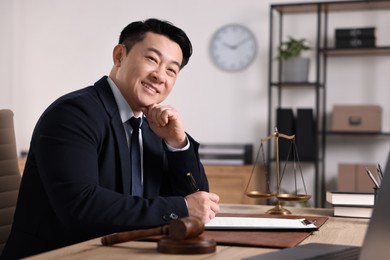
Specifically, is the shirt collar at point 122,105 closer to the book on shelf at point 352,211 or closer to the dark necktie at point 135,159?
the dark necktie at point 135,159

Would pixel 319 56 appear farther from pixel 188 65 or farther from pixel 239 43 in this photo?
pixel 188 65

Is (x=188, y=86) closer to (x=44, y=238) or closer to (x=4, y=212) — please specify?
(x=4, y=212)

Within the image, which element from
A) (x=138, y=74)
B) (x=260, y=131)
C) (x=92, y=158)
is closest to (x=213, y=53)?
(x=260, y=131)

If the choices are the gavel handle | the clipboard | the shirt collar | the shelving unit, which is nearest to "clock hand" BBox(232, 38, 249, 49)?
the shelving unit

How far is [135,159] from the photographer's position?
2008mm

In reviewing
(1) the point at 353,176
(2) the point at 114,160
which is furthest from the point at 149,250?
(1) the point at 353,176

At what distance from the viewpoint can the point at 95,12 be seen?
5902 millimetres

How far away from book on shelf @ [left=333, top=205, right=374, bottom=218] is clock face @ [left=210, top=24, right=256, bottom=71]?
3432 mm

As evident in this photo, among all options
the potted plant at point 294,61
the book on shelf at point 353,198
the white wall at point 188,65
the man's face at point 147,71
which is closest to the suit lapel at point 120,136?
the man's face at point 147,71

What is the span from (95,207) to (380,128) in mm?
3773

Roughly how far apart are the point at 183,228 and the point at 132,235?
0.40 ft

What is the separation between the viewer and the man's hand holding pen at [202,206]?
5.50ft

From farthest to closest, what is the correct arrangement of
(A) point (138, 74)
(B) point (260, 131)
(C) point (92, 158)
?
(B) point (260, 131)
(A) point (138, 74)
(C) point (92, 158)

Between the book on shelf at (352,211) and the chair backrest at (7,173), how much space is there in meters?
1.08
